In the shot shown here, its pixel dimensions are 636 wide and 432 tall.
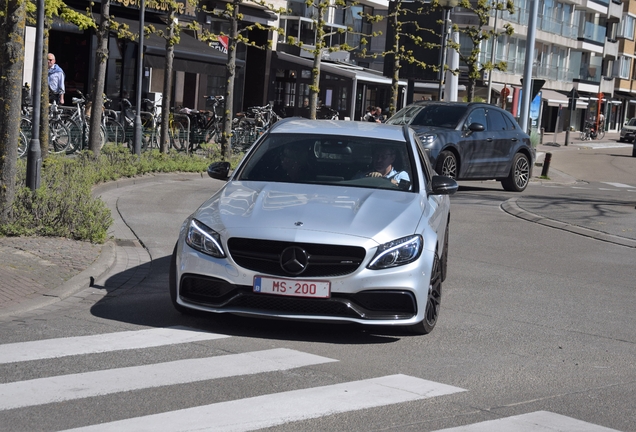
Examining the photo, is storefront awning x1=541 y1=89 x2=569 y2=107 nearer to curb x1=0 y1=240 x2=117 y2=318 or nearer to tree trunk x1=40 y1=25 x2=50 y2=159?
tree trunk x1=40 y1=25 x2=50 y2=159

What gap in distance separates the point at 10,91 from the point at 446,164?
1068 centimetres

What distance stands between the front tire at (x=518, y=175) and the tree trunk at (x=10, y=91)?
13.5m

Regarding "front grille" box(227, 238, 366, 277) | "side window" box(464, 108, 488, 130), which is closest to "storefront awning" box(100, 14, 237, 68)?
"side window" box(464, 108, 488, 130)

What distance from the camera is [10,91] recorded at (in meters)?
11.2

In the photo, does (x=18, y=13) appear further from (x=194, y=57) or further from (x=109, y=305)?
(x=194, y=57)

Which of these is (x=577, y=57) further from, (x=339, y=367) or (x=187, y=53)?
(x=339, y=367)

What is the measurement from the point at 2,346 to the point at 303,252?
6.89 ft

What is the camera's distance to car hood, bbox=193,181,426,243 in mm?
7172

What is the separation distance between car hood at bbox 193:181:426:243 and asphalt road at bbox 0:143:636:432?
80 centimetres

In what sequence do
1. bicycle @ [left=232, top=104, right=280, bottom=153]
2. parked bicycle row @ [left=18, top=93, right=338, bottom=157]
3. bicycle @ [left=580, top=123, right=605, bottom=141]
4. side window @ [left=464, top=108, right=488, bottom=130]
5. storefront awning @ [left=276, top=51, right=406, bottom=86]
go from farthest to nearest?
1. bicycle @ [left=580, top=123, right=605, bottom=141]
2. storefront awning @ [left=276, top=51, right=406, bottom=86]
3. bicycle @ [left=232, top=104, right=280, bottom=153]
4. parked bicycle row @ [left=18, top=93, right=338, bottom=157]
5. side window @ [left=464, top=108, right=488, bottom=130]

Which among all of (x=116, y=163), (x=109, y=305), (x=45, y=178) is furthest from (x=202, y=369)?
(x=116, y=163)

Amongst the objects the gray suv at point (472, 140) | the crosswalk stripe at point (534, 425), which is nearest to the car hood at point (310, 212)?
the crosswalk stripe at point (534, 425)

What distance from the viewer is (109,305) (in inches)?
331

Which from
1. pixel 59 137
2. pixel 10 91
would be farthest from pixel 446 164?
pixel 10 91
